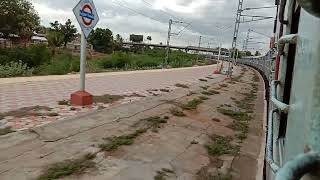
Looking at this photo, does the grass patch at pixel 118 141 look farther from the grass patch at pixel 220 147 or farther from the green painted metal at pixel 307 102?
the green painted metal at pixel 307 102

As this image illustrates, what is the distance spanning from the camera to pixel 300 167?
870mm

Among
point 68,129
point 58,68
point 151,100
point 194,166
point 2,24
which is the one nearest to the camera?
point 194,166

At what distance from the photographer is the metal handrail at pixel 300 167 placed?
859 mm

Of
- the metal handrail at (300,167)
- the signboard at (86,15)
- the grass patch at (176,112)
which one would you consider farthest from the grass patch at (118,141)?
the metal handrail at (300,167)

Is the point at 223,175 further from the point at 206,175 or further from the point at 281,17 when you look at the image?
the point at 281,17

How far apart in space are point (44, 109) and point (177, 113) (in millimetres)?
2712

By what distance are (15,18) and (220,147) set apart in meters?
39.2

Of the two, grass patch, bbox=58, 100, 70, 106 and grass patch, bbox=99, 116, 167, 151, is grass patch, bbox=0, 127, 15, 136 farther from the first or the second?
grass patch, bbox=58, 100, 70, 106

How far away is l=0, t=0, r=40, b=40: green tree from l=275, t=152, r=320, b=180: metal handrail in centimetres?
4287

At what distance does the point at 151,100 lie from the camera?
10250mm

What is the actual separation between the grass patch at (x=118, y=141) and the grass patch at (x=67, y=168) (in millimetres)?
503

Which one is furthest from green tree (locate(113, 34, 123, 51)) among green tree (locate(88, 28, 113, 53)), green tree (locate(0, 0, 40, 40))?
green tree (locate(0, 0, 40, 40))

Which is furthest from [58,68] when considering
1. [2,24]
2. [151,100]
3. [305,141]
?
[2,24]

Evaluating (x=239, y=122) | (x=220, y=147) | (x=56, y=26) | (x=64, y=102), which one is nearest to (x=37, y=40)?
(x=56, y=26)
